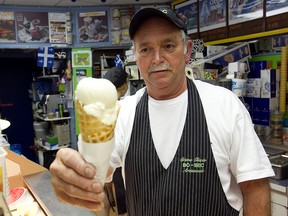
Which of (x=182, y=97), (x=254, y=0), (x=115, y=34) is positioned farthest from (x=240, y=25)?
(x=182, y=97)

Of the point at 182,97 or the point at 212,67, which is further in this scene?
the point at 212,67

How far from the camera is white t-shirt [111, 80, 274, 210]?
3.84ft

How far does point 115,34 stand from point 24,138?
3462mm

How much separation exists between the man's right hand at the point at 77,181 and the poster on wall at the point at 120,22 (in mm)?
4241

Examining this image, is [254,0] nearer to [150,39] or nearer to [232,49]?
[232,49]

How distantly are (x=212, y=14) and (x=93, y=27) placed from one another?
209cm

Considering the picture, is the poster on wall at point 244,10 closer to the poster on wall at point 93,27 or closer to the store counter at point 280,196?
the store counter at point 280,196

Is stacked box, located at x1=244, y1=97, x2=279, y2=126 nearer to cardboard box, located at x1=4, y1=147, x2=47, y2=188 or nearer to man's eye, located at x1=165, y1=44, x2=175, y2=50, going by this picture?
man's eye, located at x1=165, y1=44, x2=175, y2=50

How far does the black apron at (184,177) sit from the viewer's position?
1.22 m

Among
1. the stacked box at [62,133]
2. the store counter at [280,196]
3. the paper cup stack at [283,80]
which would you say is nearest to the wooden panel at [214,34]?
the paper cup stack at [283,80]

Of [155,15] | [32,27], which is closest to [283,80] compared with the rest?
[155,15]

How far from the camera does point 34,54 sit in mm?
6035

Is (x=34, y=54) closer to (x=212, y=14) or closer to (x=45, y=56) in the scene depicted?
(x=45, y=56)

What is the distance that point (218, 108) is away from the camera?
128 centimetres
